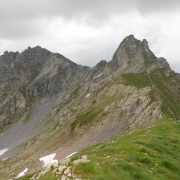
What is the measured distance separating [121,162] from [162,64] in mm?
178451

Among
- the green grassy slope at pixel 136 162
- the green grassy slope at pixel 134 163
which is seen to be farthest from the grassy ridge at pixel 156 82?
the green grassy slope at pixel 134 163

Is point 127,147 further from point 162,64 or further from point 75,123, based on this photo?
point 162,64

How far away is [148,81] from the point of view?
155250 millimetres

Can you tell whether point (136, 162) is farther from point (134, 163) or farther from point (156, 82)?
point (156, 82)

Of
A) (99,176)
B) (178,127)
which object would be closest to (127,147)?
(99,176)

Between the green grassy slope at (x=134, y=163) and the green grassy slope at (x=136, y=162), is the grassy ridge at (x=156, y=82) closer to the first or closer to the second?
the green grassy slope at (x=136, y=162)

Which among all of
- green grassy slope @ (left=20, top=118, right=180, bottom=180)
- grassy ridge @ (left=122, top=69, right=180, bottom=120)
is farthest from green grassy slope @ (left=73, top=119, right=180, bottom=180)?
grassy ridge @ (left=122, top=69, right=180, bottom=120)

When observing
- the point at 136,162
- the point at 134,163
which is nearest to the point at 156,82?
the point at 136,162

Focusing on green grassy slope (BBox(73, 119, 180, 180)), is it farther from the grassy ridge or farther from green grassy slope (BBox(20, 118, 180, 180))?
the grassy ridge

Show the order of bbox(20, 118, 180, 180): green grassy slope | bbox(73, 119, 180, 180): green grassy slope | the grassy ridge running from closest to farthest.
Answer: bbox(20, 118, 180, 180): green grassy slope, bbox(73, 119, 180, 180): green grassy slope, the grassy ridge

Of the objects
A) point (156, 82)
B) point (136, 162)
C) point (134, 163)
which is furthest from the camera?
point (156, 82)

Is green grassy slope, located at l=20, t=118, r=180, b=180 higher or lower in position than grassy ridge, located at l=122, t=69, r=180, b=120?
lower

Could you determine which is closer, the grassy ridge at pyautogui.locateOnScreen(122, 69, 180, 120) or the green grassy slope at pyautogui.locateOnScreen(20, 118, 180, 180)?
the green grassy slope at pyautogui.locateOnScreen(20, 118, 180, 180)

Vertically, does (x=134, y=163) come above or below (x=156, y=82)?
below
